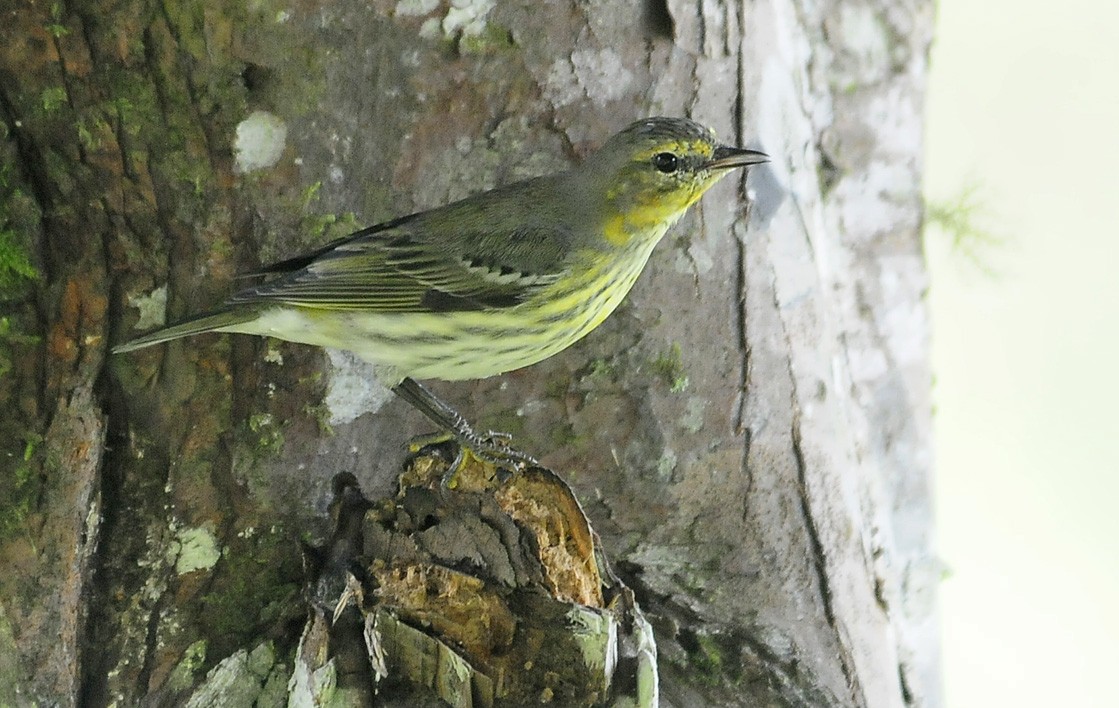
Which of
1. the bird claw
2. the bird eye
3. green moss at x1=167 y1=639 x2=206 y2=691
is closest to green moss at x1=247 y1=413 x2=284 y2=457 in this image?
the bird claw

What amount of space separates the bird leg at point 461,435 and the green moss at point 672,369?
441mm

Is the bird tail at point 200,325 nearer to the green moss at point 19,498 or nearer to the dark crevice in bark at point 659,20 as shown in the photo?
the green moss at point 19,498

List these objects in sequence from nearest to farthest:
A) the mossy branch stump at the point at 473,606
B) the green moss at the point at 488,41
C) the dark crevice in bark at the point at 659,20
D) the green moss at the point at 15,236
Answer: the mossy branch stump at the point at 473,606 < the green moss at the point at 15,236 < the green moss at the point at 488,41 < the dark crevice in bark at the point at 659,20

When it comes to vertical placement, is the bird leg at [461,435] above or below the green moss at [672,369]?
below

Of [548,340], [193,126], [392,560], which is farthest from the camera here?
Result: [548,340]

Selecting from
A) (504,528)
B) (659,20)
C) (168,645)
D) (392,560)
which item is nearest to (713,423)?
(504,528)

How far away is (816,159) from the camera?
382cm

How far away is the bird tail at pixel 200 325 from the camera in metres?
2.72

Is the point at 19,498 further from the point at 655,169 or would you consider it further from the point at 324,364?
the point at 655,169

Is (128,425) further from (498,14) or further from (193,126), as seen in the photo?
(498,14)

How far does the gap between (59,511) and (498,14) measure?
1.78 m

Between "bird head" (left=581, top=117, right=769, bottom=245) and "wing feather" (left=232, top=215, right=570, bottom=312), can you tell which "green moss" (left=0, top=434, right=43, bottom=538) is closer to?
"wing feather" (left=232, top=215, right=570, bottom=312)

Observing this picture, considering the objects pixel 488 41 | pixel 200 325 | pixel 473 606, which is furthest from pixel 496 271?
pixel 473 606

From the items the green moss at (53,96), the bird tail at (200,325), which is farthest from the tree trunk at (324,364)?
the bird tail at (200,325)
